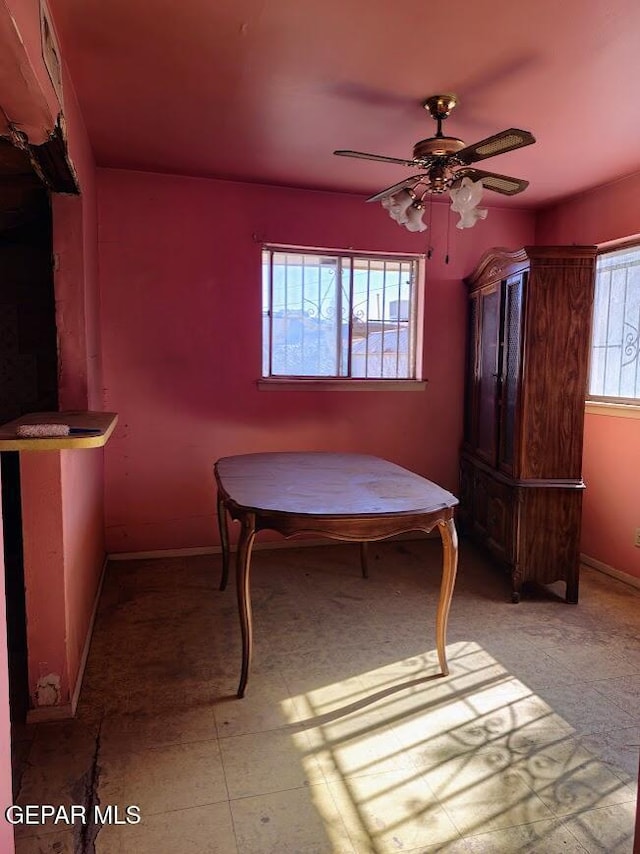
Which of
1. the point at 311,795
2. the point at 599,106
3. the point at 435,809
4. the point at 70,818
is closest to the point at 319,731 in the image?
the point at 311,795

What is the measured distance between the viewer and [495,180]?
243 centimetres

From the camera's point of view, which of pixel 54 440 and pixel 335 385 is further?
pixel 335 385

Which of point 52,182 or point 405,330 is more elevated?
point 52,182

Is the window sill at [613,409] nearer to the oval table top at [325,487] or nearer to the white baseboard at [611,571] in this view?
the white baseboard at [611,571]

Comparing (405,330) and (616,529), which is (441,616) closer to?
(616,529)

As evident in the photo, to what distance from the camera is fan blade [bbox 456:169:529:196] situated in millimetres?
2383

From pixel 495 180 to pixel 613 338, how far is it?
172 cm

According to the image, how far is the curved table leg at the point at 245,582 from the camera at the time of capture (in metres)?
2.15

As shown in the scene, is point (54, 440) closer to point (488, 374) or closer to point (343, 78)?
point (343, 78)

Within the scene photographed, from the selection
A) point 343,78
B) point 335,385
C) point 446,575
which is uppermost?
point 343,78

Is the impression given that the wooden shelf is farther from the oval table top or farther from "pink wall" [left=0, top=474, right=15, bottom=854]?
"pink wall" [left=0, top=474, right=15, bottom=854]

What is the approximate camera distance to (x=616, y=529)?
359 centimetres

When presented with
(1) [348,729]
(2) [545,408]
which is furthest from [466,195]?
(1) [348,729]

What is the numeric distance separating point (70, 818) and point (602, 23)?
300 cm
